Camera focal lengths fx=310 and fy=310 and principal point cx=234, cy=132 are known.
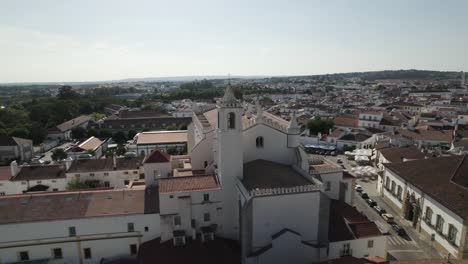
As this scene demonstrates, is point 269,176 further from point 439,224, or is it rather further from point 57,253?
point 57,253

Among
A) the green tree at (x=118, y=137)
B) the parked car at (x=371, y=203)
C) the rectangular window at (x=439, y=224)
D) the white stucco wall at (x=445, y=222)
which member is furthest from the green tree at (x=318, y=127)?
the rectangular window at (x=439, y=224)

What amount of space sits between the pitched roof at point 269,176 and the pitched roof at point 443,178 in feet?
43.6

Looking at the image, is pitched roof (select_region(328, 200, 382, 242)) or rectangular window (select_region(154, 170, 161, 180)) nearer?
pitched roof (select_region(328, 200, 382, 242))

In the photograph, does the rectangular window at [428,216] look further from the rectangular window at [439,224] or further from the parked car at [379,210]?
the parked car at [379,210]

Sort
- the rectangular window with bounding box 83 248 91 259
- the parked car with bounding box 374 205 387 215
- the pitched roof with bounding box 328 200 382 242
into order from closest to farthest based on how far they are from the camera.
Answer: the pitched roof with bounding box 328 200 382 242, the rectangular window with bounding box 83 248 91 259, the parked car with bounding box 374 205 387 215

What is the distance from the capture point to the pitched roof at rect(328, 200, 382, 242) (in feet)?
83.9

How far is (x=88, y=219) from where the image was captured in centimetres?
2639

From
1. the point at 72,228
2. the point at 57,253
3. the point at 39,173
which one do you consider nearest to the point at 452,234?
the point at 72,228

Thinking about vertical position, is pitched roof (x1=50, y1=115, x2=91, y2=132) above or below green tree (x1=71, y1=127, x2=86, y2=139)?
above

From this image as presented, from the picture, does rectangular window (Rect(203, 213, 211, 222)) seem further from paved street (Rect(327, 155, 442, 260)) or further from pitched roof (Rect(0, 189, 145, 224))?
paved street (Rect(327, 155, 442, 260))

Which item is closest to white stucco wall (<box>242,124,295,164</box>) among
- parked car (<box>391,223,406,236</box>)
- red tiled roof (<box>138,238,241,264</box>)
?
red tiled roof (<box>138,238,241,264</box>)

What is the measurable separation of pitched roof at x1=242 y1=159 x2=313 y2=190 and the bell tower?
4.30ft

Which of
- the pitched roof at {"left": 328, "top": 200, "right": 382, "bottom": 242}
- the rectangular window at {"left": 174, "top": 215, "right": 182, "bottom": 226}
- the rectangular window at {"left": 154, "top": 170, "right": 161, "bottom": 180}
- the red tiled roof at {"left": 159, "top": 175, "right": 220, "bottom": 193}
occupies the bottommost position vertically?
the pitched roof at {"left": 328, "top": 200, "right": 382, "bottom": 242}

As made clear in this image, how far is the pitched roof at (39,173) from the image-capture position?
42.5 meters
